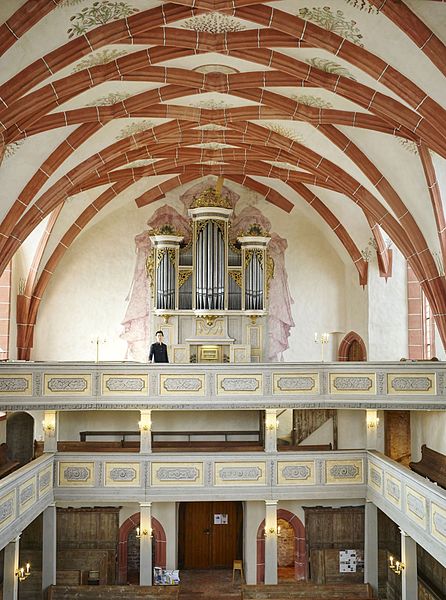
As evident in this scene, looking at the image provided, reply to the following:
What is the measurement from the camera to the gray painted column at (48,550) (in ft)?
47.4

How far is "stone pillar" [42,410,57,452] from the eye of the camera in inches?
582

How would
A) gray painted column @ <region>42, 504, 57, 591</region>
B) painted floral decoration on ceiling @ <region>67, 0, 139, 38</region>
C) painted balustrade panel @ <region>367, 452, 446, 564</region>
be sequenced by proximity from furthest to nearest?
gray painted column @ <region>42, 504, 57, 591</region> → painted balustrade panel @ <region>367, 452, 446, 564</region> → painted floral decoration on ceiling @ <region>67, 0, 139, 38</region>

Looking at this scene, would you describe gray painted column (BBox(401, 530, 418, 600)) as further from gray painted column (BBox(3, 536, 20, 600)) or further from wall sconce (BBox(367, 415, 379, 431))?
gray painted column (BBox(3, 536, 20, 600))

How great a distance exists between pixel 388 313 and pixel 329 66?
25.3ft

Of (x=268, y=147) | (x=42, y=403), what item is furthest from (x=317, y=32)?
(x=42, y=403)

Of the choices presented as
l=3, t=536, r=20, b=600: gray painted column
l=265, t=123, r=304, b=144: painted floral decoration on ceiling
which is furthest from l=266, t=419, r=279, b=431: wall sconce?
l=265, t=123, r=304, b=144: painted floral decoration on ceiling

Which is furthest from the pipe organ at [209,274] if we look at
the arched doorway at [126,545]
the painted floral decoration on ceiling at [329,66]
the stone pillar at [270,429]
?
the painted floral decoration on ceiling at [329,66]

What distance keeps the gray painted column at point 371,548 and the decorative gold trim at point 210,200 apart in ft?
26.8

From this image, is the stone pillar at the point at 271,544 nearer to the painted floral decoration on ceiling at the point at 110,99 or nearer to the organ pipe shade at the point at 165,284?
the organ pipe shade at the point at 165,284

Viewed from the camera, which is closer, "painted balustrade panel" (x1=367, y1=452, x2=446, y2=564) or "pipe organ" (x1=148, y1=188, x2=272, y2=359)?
"painted balustrade panel" (x1=367, y1=452, x2=446, y2=564)

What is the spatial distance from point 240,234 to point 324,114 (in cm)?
599

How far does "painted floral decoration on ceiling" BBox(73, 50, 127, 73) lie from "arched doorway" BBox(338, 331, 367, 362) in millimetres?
10152

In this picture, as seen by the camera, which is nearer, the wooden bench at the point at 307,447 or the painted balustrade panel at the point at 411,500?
the painted balustrade panel at the point at 411,500

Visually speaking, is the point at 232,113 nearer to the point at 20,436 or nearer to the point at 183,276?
the point at 183,276
